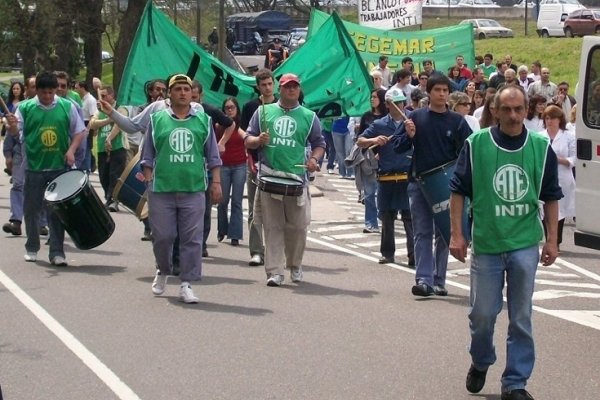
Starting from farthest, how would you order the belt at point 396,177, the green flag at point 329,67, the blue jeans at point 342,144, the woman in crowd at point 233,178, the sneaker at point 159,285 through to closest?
the blue jeans at point 342,144
the green flag at point 329,67
the woman in crowd at point 233,178
the belt at point 396,177
the sneaker at point 159,285

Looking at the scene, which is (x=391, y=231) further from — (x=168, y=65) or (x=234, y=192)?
A: (x=168, y=65)

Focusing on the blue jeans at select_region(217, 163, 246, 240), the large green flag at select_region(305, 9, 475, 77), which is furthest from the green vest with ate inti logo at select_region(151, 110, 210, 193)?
the large green flag at select_region(305, 9, 475, 77)

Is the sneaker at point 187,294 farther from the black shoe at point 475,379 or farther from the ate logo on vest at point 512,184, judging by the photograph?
the ate logo on vest at point 512,184

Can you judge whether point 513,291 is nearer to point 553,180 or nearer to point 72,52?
point 553,180

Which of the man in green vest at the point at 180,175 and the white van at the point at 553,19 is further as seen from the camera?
the white van at the point at 553,19

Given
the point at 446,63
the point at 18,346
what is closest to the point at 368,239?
the point at 18,346

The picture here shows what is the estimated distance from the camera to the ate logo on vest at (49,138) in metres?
12.9

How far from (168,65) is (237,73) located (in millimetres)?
945

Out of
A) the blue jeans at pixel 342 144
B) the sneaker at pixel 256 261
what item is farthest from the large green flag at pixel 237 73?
the blue jeans at pixel 342 144

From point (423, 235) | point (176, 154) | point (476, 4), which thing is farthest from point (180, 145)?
point (476, 4)

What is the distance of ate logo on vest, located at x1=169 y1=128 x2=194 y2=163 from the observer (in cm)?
1071

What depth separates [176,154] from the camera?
35.1 ft

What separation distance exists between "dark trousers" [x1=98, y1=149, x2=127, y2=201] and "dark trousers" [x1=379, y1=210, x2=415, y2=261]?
5404 mm

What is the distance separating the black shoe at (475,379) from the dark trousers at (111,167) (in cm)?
1048
